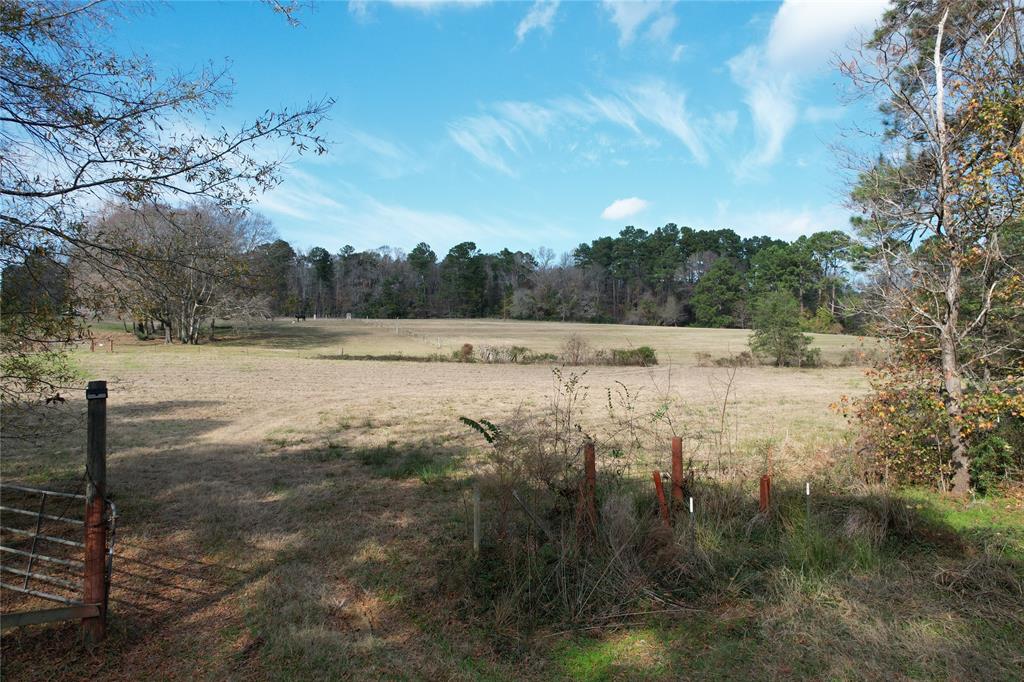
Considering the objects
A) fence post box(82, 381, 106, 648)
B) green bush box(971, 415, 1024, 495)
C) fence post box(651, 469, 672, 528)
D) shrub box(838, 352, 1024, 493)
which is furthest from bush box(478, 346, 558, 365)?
fence post box(82, 381, 106, 648)

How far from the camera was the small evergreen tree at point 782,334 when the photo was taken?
32312 millimetres

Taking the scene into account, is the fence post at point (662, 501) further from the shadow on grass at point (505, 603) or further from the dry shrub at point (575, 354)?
the dry shrub at point (575, 354)

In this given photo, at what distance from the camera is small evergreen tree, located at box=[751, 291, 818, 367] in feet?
106

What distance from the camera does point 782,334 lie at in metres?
32.4

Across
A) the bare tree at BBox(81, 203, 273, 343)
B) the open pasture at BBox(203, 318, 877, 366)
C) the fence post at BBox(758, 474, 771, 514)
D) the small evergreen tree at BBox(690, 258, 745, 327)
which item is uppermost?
the small evergreen tree at BBox(690, 258, 745, 327)

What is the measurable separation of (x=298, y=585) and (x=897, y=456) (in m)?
6.88

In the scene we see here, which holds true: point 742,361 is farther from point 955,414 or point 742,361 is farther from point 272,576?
point 272,576

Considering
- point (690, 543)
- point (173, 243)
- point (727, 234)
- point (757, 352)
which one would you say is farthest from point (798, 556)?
point (727, 234)

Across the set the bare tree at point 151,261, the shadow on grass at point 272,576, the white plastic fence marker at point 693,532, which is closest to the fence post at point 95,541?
the shadow on grass at point 272,576

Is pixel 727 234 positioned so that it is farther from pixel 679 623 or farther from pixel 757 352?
pixel 679 623

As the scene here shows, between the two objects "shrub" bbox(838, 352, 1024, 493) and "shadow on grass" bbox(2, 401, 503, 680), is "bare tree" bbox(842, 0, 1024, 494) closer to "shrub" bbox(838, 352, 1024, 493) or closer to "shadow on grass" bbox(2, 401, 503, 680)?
"shrub" bbox(838, 352, 1024, 493)

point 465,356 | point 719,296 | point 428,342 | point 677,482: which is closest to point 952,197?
point 677,482

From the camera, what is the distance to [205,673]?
11.9ft

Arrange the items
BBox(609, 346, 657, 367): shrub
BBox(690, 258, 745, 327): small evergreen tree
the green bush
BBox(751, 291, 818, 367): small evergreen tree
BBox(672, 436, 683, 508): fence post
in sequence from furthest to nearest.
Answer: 1. BBox(690, 258, 745, 327): small evergreen tree
2. BBox(751, 291, 818, 367): small evergreen tree
3. BBox(609, 346, 657, 367): shrub
4. the green bush
5. BBox(672, 436, 683, 508): fence post
